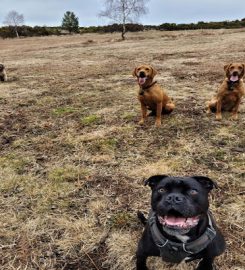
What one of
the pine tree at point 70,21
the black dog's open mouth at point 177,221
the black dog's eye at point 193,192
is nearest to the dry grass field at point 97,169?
the black dog's open mouth at point 177,221

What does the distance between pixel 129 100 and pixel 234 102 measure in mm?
2701

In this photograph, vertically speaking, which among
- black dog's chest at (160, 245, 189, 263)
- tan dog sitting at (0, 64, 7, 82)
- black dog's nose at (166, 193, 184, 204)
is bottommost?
tan dog sitting at (0, 64, 7, 82)

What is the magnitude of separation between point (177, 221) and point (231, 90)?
4354 millimetres

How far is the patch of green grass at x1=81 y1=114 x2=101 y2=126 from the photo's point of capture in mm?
7074

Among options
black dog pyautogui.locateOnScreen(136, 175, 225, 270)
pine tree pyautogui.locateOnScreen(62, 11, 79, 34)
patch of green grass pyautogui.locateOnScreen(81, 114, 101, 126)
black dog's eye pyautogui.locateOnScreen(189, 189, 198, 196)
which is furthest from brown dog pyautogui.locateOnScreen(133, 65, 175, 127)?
pine tree pyautogui.locateOnScreen(62, 11, 79, 34)

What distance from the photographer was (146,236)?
303 cm

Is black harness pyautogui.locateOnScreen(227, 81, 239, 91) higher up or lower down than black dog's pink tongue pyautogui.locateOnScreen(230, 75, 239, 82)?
lower down

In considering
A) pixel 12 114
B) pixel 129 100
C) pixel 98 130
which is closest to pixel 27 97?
pixel 12 114

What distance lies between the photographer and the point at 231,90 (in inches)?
257

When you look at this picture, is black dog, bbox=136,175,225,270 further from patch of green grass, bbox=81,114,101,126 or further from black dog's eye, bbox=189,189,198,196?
patch of green grass, bbox=81,114,101,126

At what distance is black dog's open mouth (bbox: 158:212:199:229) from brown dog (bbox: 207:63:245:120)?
428 centimetres

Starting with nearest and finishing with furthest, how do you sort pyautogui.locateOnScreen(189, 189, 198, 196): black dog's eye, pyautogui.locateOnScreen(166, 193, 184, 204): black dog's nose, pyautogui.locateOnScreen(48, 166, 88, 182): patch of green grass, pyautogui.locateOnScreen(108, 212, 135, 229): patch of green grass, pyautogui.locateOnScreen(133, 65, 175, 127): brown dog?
1. pyautogui.locateOnScreen(166, 193, 184, 204): black dog's nose
2. pyautogui.locateOnScreen(189, 189, 198, 196): black dog's eye
3. pyautogui.locateOnScreen(108, 212, 135, 229): patch of green grass
4. pyautogui.locateOnScreen(48, 166, 88, 182): patch of green grass
5. pyautogui.locateOnScreen(133, 65, 175, 127): brown dog

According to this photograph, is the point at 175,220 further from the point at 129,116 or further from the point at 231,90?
the point at 129,116

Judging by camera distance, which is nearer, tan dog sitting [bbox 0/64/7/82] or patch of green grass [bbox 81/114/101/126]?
patch of green grass [bbox 81/114/101/126]
